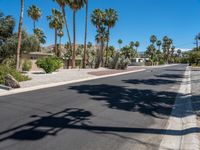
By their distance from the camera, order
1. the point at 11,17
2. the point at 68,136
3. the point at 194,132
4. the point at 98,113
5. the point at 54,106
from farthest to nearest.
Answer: the point at 11,17 → the point at 54,106 → the point at 98,113 → the point at 194,132 → the point at 68,136

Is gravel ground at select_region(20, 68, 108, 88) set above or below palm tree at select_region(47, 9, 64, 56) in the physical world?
below

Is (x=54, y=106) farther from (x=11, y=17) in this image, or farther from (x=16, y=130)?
(x=11, y=17)

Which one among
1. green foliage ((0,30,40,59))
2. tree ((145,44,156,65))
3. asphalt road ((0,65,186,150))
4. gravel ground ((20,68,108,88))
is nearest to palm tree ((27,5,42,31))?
green foliage ((0,30,40,59))

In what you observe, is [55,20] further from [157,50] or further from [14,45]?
[157,50]

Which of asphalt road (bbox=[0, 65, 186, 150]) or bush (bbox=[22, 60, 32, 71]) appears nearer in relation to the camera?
asphalt road (bbox=[0, 65, 186, 150])

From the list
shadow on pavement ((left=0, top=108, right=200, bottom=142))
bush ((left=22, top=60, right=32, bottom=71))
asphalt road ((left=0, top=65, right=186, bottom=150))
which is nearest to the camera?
asphalt road ((left=0, top=65, right=186, bottom=150))

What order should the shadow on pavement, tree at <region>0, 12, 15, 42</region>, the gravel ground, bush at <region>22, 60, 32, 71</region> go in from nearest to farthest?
the shadow on pavement < the gravel ground < tree at <region>0, 12, 15, 42</region> < bush at <region>22, 60, 32, 71</region>

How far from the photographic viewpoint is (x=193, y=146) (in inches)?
211

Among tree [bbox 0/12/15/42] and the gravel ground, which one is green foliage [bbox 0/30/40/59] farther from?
the gravel ground

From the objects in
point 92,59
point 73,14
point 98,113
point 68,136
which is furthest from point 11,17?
point 68,136

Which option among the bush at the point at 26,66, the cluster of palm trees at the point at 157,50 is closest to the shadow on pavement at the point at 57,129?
the bush at the point at 26,66

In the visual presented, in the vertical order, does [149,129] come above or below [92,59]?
below

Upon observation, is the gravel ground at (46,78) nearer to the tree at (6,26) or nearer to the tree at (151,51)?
the tree at (6,26)

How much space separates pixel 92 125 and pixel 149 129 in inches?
64.0
